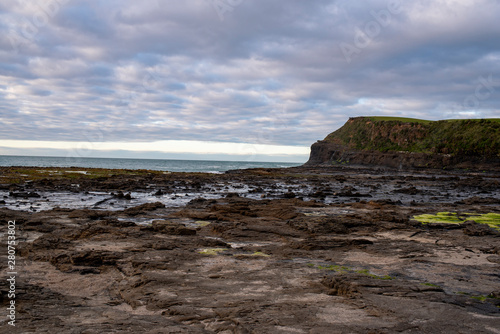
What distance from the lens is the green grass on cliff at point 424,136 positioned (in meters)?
95.8

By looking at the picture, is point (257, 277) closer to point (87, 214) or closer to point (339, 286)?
point (339, 286)

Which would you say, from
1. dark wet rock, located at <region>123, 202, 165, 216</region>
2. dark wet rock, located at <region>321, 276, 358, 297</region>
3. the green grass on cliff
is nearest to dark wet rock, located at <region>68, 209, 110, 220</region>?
dark wet rock, located at <region>123, 202, 165, 216</region>

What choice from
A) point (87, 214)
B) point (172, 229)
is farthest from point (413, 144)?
point (172, 229)

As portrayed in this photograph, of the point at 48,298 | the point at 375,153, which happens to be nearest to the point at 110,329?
the point at 48,298

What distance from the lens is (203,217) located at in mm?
17844

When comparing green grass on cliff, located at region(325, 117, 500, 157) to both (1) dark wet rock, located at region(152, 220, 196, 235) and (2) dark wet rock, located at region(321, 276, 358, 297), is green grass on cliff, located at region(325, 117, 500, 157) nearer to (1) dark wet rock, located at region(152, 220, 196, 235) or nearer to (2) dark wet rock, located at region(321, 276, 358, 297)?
(1) dark wet rock, located at region(152, 220, 196, 235)

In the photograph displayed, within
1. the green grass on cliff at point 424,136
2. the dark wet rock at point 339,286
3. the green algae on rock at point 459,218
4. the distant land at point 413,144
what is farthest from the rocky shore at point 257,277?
the green grass on cliff at point 424,136

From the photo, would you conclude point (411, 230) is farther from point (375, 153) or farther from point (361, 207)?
point (375, 153)

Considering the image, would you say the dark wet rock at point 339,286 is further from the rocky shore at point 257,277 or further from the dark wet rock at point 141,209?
the dark wet rock at point 141,209

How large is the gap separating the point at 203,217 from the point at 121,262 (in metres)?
8.32

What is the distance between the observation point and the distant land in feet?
309

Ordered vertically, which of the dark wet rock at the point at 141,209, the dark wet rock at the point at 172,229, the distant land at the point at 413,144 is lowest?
the dark wet rock at the point at 141,209

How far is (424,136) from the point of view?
11406 centimetres

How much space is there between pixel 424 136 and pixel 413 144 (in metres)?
4.25
